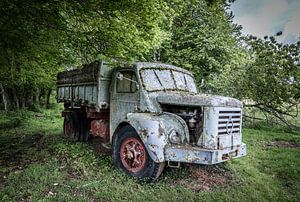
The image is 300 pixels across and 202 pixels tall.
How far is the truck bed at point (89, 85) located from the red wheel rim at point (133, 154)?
4.87 feet

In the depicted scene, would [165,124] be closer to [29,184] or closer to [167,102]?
[167,102]

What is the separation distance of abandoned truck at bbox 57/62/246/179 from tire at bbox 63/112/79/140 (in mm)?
1432

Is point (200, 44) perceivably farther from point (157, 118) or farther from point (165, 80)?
point (157, 118)

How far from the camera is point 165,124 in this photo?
4.60 m

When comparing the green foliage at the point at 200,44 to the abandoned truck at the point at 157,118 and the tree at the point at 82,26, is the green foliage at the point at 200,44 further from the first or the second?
the tree at the point at 82,26

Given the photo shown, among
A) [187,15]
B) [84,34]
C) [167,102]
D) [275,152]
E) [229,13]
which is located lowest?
[275,152]

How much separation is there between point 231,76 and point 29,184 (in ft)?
35.1

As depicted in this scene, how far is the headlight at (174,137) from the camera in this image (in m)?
4.59

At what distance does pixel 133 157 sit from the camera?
16.4 ft

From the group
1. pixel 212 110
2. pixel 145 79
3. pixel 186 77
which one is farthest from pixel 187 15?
pixel 212 110

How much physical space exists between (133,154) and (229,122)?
6.25ft

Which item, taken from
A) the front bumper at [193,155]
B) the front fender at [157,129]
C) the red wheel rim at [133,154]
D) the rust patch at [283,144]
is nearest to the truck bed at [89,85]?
the red wheel rim at [133,154]

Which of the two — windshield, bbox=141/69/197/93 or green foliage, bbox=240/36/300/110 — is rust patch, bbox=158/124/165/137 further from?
green foliage, bbox=240/36/300/110

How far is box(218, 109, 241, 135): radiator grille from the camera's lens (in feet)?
15.3
